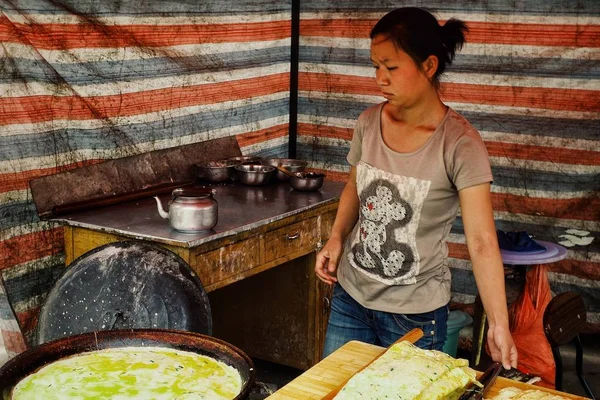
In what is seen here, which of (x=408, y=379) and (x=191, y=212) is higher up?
(x=408, y=379)

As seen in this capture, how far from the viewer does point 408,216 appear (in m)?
3.44

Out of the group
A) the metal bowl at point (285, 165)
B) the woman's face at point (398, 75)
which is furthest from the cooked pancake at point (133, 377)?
the metal bowl at point (285, 165)

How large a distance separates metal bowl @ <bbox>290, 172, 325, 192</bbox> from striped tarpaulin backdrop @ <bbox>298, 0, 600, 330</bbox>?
135 centimetres

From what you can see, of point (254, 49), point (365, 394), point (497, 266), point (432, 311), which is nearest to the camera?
point (365, 394)

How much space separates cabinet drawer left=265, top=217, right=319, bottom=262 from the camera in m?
5.22

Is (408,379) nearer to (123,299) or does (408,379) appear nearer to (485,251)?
(485,251)

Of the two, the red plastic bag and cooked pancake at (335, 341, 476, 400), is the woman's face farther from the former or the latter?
the red plastic bag

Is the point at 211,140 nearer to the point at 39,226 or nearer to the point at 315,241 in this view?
the point at 315,241

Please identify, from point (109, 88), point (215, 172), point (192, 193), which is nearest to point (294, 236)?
point (215, 172)

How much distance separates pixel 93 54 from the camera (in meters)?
5.22

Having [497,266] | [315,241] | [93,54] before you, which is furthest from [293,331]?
[497,266]

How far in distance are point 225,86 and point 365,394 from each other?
4377 millimetres

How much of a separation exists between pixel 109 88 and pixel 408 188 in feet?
8.64

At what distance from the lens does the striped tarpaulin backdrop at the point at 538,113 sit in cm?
608
